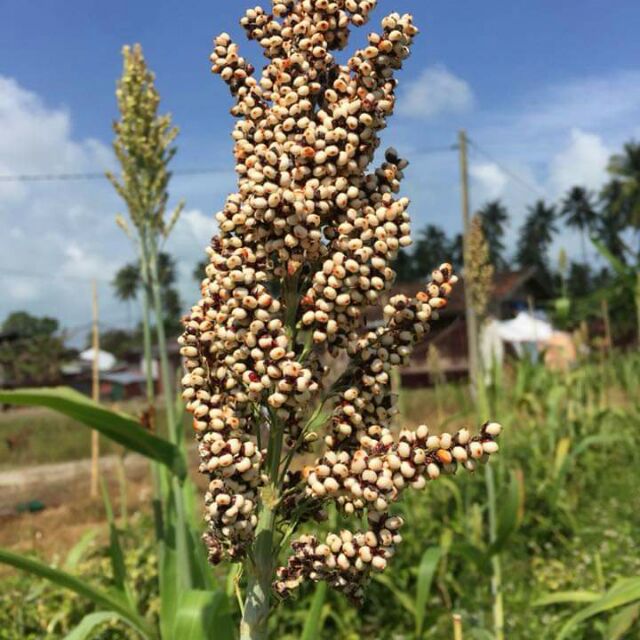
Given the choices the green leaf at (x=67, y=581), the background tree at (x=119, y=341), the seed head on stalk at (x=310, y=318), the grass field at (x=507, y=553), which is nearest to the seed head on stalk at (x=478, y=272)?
the grass field at (x=507, y=553)

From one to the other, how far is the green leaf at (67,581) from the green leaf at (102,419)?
1.28ft

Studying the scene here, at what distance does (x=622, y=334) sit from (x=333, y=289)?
4314 cm

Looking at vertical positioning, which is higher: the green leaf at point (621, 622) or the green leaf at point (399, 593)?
the green leaf at point (621, 622)

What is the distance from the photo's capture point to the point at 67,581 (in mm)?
1920

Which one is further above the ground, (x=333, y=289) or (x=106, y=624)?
(x=333, y=289)

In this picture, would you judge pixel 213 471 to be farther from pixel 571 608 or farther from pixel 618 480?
pixel 618 480

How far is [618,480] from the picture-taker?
25.0ft

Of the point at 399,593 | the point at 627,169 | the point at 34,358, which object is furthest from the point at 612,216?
the point at 399,593

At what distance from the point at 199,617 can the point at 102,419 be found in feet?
2.05

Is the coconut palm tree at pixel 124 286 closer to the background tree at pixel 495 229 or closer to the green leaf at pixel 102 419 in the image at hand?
the background tree at pixel 495 229

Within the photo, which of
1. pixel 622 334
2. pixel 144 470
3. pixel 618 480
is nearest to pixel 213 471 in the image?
pixel 618 480

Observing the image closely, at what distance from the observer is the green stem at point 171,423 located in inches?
109

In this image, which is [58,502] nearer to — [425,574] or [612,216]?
[425,574]

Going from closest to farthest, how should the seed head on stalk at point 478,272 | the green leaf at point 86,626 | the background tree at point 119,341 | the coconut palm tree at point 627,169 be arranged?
the green leaf at point 86,626
the seed head on stalk at point 478,272
the coconut palm tree at point 627,169
the background tree at point 119,341
